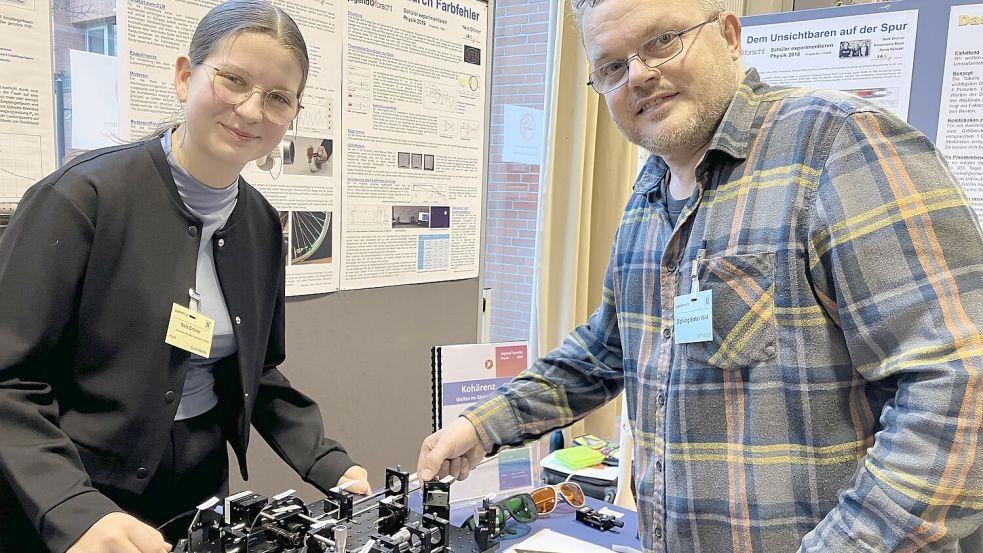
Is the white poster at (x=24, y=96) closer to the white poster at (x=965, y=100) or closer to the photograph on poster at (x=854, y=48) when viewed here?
the photograph on poster at (x=854, y=48)

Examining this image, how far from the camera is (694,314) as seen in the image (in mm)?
1076

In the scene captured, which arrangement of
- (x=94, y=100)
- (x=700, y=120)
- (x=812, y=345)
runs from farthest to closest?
(x=94, y=100)
(x=700, y=120)
(x=812, y=345)

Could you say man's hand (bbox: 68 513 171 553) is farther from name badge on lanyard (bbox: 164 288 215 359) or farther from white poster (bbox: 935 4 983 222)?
white poster (bbox: 935 4 983 222)

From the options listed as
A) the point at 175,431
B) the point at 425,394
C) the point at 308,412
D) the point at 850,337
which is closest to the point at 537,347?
the point at 425,394

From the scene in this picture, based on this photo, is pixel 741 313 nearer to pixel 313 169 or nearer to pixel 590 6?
pixel 590 6

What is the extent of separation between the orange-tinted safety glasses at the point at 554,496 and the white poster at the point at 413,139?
2.98 ft

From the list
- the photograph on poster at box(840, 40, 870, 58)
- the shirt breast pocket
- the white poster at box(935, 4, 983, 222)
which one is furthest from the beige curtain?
the shirt breast pocket

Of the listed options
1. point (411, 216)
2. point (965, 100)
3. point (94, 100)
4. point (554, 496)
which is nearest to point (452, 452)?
point (554, 496)

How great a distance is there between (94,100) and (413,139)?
1038mm

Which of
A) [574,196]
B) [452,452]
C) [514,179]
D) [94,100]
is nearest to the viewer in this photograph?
[452,452]

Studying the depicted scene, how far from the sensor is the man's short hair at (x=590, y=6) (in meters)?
1.15

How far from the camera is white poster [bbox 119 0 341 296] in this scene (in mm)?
1771

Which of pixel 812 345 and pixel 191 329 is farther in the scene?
pixel 191 329

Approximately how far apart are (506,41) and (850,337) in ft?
13.2
